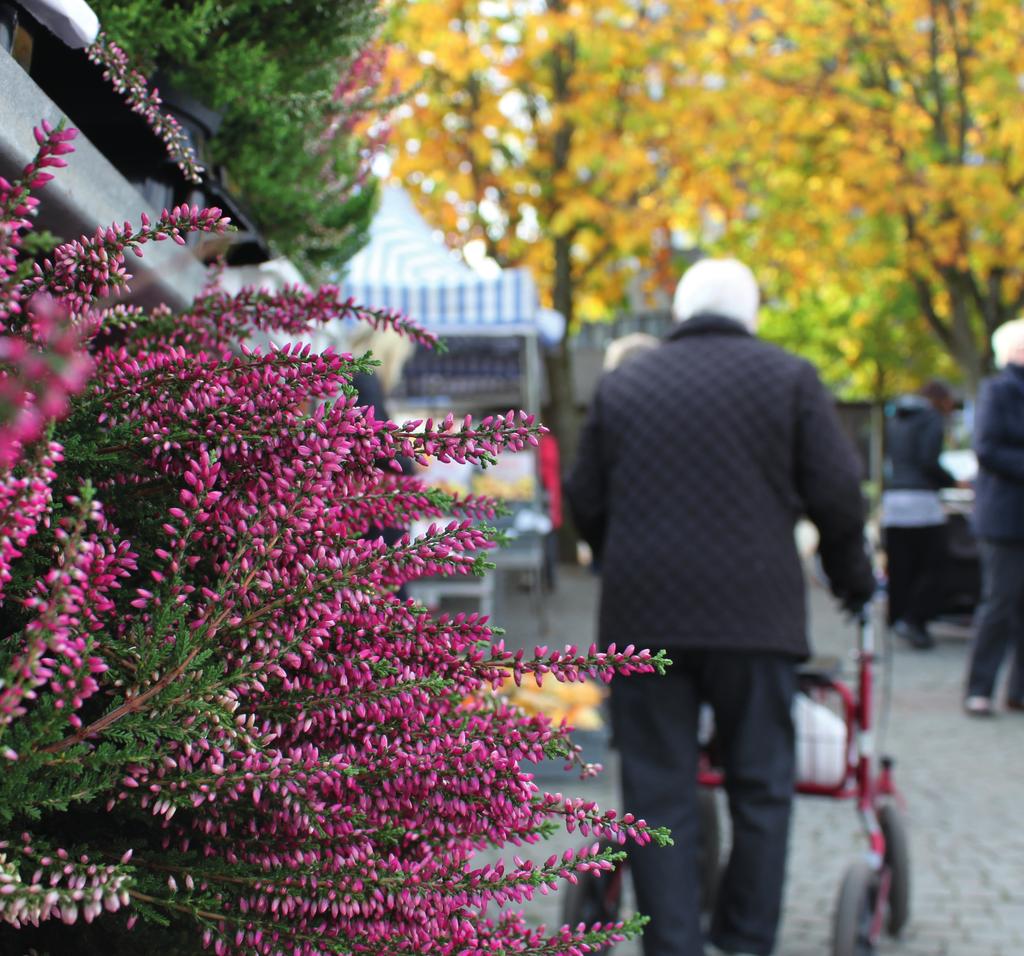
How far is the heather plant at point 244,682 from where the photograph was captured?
0.92 metres

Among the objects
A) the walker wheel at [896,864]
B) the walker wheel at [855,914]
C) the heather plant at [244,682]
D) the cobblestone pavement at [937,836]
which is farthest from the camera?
the cobblestone pavement at [937,836]

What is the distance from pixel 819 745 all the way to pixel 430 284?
497cm

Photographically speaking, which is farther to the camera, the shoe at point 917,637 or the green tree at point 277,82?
the shoe at point 917,637

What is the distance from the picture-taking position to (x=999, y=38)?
13.7 meters

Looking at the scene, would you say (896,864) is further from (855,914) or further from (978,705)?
(978,705)

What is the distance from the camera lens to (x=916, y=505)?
35.9 feet

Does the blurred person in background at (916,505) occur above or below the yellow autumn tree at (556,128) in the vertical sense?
below

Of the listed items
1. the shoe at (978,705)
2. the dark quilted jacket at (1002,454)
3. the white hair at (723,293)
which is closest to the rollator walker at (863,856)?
the white hair at (723,293)

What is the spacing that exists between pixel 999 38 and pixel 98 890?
48.8ft

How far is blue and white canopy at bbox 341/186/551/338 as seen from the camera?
8.05 meters

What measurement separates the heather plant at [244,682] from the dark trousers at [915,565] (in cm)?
1037

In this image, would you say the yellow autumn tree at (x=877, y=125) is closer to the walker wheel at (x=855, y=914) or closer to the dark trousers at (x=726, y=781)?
the walker wheel at (x=855, y=914)

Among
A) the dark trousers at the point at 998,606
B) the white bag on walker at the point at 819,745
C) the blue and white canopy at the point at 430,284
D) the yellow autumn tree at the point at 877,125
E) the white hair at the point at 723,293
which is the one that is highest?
the yellow autumn tree at the point at 877,125

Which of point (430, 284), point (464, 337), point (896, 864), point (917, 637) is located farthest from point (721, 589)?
point (917, 637)
